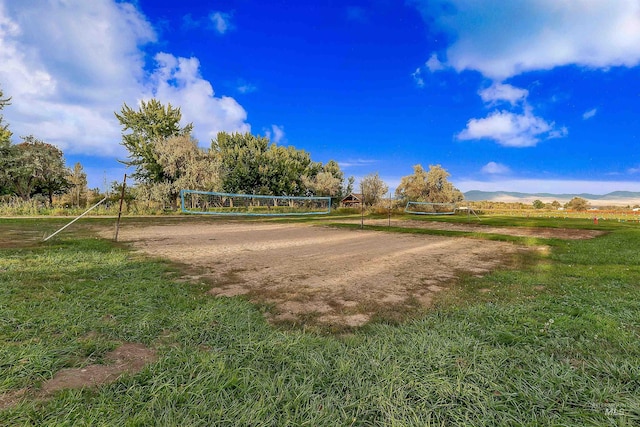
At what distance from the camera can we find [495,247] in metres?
11.5

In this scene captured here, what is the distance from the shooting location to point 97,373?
255 centimetres

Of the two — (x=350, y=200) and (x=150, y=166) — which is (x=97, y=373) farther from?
(x=350, y=200)

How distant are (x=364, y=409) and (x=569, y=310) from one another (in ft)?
12.9

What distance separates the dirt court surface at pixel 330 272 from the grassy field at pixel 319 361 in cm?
58

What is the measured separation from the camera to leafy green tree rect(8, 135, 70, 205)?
3090 cm

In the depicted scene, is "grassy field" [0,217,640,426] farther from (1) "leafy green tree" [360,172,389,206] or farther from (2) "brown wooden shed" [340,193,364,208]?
(2) "brown wooden shed" [340,193,364,208]

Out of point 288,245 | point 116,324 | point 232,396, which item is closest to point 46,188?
point 288,245

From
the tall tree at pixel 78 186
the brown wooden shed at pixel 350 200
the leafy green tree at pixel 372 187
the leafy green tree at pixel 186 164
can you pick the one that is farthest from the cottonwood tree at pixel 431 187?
the tall tree at pixel 78 186

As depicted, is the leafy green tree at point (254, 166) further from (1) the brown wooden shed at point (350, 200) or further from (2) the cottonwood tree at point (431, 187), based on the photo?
(2) the cottonwood tree at point (431, 187)

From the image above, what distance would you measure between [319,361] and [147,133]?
4102 centimetres

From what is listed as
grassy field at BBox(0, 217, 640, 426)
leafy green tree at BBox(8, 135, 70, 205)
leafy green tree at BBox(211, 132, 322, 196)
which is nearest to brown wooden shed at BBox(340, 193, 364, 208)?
leafy green tree at BBox(211, 132, 322, 196)

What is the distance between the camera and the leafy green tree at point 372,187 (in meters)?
53.3

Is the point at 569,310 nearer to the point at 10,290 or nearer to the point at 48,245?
the point at 10,290

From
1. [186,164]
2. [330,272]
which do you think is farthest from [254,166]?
[330,272]
